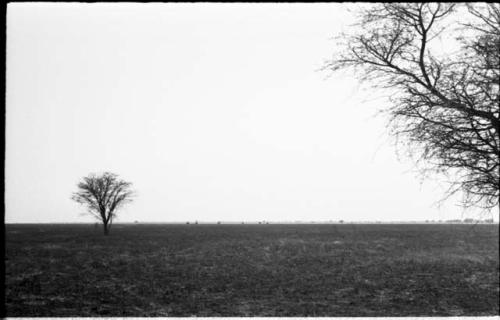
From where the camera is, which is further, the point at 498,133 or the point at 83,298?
the point at 83,298

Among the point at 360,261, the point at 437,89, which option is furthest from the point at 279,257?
the point at 437,89

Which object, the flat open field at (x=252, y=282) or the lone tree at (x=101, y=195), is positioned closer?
the flat open field at (x=252, y=282)

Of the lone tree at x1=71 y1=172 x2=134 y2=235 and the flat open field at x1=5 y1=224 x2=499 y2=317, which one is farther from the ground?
the lone tree at x1=71 y1=172 x2=134 y2=235

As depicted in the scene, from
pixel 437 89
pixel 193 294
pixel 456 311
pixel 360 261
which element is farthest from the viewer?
pixel 360 261

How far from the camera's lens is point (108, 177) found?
42094mm

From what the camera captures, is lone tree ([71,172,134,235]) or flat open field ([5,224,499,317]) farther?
lone tree ([71,172,134,235])

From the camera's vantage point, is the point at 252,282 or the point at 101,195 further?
the point at 101,195

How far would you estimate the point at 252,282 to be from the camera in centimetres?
2000

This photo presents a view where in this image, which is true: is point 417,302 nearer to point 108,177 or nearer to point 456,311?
point 456,311

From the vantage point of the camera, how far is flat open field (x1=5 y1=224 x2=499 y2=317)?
51.4ft

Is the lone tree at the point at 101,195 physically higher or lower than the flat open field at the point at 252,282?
higher

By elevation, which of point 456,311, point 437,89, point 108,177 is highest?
Result: point 108,177

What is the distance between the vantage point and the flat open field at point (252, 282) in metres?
15.7

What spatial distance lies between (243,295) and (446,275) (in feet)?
38.8
